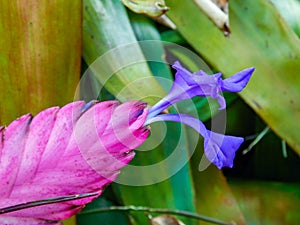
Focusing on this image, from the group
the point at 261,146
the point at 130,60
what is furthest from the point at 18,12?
the point at 261,146

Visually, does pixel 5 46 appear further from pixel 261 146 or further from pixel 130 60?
pixel 261 146

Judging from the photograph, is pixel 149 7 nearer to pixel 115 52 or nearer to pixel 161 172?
pixel 115 52

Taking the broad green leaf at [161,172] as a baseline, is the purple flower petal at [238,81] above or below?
above

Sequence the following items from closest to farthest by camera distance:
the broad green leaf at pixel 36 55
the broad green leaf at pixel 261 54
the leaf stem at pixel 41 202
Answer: the leaf stem at pixel 41 202 → the broad green leaf at pixel 36 55 → the broad green leaf at pixel 261 54

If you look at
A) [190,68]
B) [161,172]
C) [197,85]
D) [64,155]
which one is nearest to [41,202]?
[64,155]

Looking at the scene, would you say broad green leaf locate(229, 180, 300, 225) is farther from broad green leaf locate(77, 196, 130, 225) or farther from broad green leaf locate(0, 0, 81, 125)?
broad green leaf locate(0, 0, 81, 125)

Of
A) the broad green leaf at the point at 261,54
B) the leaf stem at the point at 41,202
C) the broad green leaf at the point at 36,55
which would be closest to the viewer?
the leaf stem at the point at 41,202

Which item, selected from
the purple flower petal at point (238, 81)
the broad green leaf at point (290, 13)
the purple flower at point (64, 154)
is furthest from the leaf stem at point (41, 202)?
the broad green leaf at point (290, 13)

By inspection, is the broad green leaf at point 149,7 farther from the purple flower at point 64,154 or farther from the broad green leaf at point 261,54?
the purple flower at point 64,154
